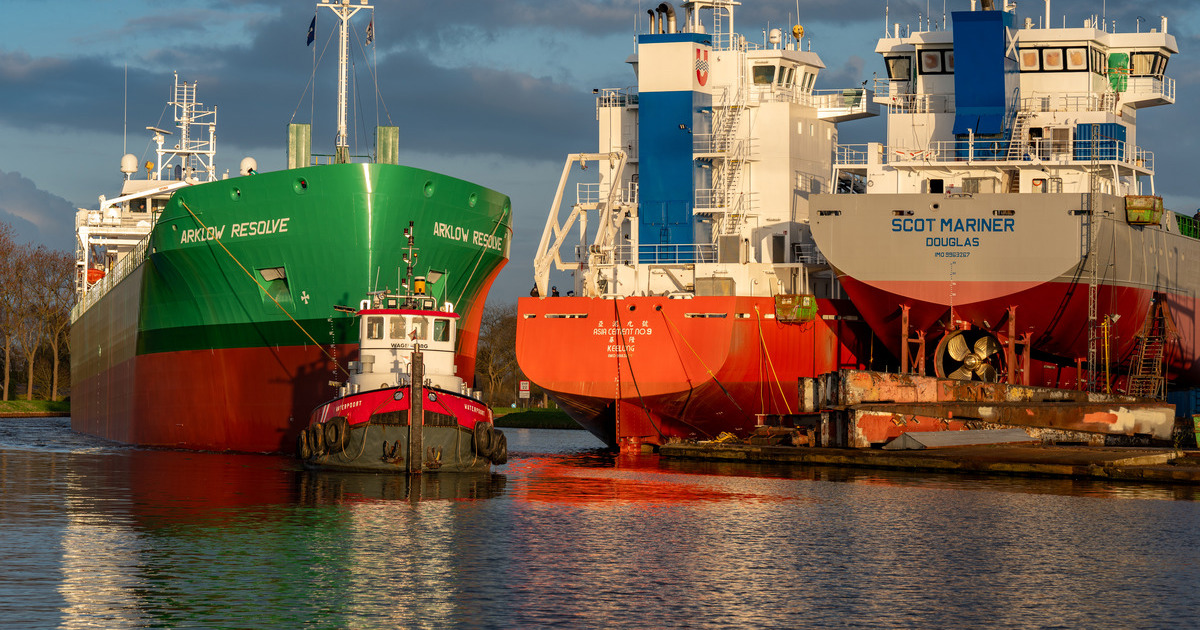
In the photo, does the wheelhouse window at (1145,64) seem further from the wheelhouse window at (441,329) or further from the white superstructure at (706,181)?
the wheelhouse window at (441,329)

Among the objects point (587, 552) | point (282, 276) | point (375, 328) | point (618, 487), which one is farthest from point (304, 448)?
point (587, 552)

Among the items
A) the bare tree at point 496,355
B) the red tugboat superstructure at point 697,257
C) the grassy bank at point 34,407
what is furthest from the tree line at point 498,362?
the red tugboat superstructure at point 697,257

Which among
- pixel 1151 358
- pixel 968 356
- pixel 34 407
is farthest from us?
pixel 34 407

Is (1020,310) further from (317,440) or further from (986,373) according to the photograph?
(317,440)

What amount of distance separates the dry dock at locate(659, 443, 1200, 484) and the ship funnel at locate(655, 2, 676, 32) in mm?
15056

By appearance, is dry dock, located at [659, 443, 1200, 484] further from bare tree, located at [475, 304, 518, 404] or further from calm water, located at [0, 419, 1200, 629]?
bare tree, located at [475, 304, 518, 404]

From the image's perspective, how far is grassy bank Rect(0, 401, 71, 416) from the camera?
248 feet

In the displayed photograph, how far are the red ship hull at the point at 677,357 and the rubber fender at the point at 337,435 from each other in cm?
1130

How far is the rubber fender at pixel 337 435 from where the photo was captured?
81.7 feet

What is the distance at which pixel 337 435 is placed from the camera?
2497 centimetres

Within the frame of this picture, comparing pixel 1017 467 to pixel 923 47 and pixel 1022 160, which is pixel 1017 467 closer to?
pixel 1022 160

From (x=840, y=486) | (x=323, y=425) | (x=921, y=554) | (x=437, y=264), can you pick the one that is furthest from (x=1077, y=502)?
(x=437, y=264)

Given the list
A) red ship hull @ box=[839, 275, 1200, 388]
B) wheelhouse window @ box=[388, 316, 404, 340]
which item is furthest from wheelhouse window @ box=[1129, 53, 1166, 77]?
wheelhouse window @ box=[388, 316, 404, 340]

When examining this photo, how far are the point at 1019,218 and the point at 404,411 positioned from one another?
16.7 metres
